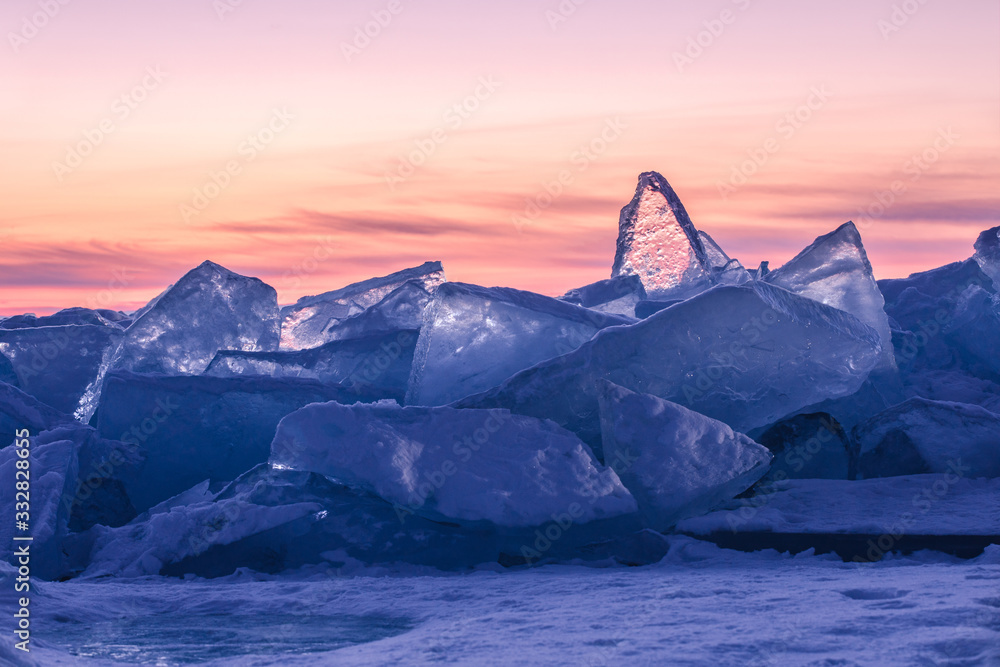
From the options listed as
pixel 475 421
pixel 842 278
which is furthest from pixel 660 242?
pixel 475 421

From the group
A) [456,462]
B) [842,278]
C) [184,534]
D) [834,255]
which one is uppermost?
[834,255]

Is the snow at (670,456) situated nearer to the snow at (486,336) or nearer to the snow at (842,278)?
the snow at (486,336)

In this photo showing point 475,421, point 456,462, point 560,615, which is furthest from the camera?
point 475,421

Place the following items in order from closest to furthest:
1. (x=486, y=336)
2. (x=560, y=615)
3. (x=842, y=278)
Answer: (x=560, y=615)
(x=486, y=336)
(x=842, y=278)

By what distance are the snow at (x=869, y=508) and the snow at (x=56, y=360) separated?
3.94 meters

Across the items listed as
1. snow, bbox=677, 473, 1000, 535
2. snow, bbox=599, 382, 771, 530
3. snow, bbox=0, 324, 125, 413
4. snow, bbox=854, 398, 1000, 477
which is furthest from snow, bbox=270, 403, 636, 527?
snow, bbox=0, 324, 125, 413

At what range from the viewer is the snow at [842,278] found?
5355 mm

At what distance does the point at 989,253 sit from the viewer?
699 cm

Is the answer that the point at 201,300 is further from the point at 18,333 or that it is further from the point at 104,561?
the point at 104,561

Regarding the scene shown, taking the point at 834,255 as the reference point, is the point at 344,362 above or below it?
below

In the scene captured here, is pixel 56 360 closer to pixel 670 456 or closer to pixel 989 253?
pixel 670 456

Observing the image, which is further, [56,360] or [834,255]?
[56,360]

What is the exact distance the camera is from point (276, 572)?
11.5 ft

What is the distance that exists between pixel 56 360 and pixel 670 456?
4.19 meters
